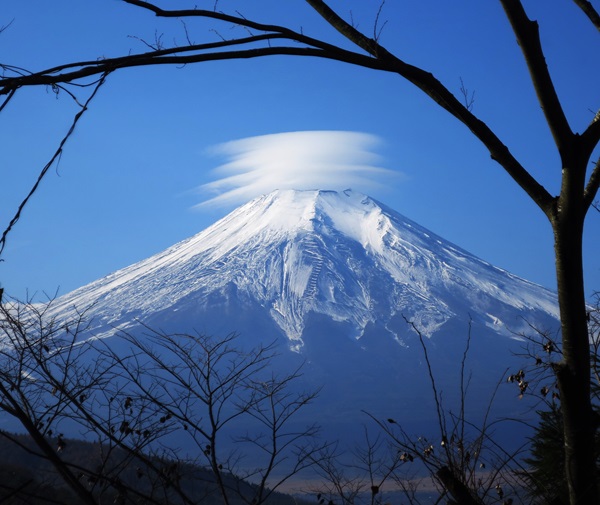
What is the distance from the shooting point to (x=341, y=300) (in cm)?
12581

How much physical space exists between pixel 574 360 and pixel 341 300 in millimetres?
124438

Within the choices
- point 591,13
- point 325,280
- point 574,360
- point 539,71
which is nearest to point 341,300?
point 325,280

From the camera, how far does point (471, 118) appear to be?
1896 millimetres

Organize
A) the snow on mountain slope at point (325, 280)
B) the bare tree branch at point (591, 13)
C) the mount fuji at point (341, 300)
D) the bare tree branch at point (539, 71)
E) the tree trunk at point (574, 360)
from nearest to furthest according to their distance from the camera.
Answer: the tree trunk at point (574, 360) < the bare tree branch at point (539, 71) < the bare tree branch at point (591, 13) < the mount fuji at point (341, 300) < the snow on mountain slope at point (325, 280)

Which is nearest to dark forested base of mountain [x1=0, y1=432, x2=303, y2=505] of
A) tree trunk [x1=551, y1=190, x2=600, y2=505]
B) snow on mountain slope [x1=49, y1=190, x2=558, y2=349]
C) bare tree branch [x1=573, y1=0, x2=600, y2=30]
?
tree trunk [x1=551, y1=190, x2=600, y2=505]

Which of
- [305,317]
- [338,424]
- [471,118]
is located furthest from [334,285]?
[471,118]

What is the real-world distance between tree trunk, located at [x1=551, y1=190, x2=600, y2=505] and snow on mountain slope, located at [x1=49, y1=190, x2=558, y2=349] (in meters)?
108

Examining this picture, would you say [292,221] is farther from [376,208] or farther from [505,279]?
[505,279]

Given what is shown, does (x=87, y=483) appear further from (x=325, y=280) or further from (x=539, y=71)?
(x=325, y=280)

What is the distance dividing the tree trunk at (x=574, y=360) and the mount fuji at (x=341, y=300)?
98263 mm

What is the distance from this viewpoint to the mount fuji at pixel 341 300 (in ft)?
355

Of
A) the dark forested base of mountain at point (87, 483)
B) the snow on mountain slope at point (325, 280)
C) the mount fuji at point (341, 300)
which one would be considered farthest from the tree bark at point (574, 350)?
the snow on mountain slope at point (325, 280)

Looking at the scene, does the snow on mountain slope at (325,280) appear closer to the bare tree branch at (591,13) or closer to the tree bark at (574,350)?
the bare tree branch at (591,13)

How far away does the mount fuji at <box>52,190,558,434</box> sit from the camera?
108250 mm
